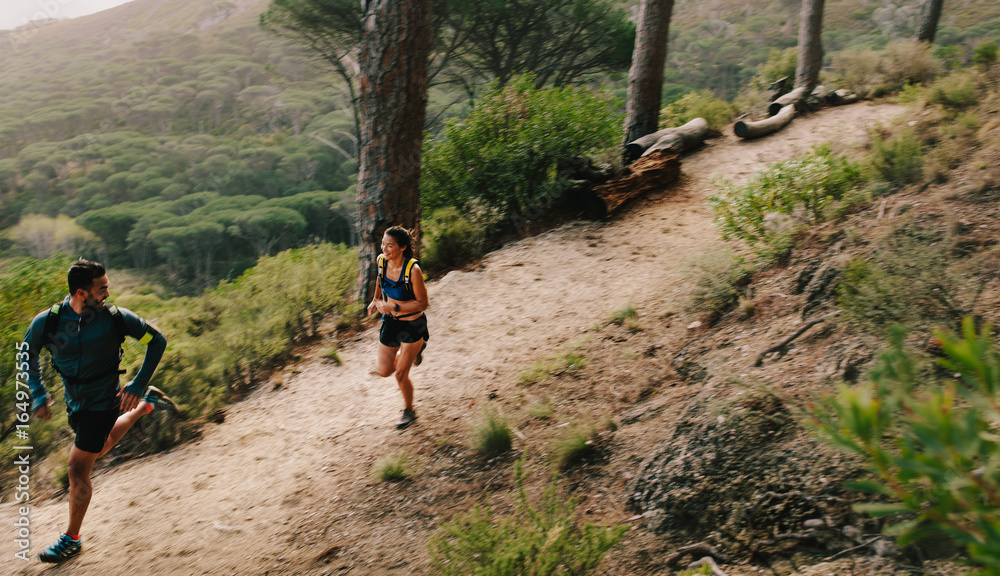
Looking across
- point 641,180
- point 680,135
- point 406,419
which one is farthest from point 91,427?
point 680,135

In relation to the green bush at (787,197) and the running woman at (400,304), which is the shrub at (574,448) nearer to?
the running woman at (400,304)

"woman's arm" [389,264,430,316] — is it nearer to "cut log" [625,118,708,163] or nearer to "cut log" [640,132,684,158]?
"cut log" [640,132,684,158]

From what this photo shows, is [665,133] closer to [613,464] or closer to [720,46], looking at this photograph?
[613,464]

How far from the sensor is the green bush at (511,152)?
8.17 metres

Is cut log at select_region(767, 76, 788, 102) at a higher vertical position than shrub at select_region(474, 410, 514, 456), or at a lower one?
higher

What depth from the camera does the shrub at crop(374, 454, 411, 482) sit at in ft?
12.4

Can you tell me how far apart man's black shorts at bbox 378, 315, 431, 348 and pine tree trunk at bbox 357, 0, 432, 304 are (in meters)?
2.73

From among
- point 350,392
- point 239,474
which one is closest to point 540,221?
point 350,392

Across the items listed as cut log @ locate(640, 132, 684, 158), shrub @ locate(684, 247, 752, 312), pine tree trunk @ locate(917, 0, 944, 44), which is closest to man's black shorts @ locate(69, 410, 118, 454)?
shrub @ locate(684, 247, 752, 312)

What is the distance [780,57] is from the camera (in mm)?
15219

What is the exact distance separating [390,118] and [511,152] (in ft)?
6.98

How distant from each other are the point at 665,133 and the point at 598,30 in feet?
36.3

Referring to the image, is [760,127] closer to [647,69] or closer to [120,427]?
[647,69]

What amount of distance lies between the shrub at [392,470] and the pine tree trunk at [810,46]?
12303 millimetres
